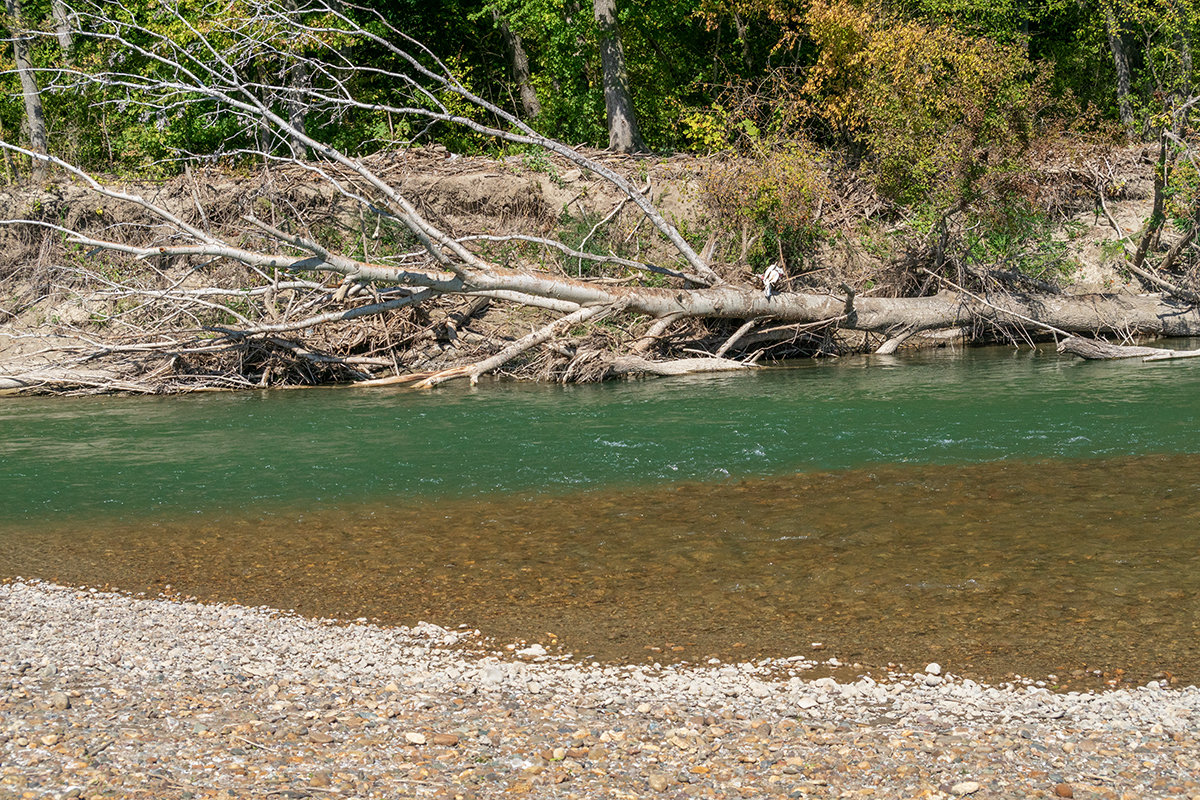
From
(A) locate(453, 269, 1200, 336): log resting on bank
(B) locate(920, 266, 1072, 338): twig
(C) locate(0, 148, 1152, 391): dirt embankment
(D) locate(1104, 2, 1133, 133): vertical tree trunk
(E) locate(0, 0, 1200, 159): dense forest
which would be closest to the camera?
(A) locate(453, 269, 1200, 336): log resting on bank

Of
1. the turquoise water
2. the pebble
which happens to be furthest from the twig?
the pebble

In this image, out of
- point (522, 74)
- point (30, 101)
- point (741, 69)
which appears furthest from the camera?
point (522, 74)

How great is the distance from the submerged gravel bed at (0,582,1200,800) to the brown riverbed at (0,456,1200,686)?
46 cm

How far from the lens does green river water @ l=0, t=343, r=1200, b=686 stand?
6.36 metres

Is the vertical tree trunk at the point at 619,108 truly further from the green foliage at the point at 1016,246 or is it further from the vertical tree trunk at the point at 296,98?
the green foliage at the point at 1016,246

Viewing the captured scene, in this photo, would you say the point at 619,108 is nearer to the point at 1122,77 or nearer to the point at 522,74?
the point at 522,74

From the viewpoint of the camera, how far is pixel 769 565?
756 cm

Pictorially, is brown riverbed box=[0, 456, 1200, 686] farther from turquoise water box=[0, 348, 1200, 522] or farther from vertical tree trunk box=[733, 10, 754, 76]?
vertical tree trunk box=[733, 10, 754, 76]

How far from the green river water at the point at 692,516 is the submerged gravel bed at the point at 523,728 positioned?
469 millimetres

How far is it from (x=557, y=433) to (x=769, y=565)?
20.1 ft

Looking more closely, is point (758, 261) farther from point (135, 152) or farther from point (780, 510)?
point (135, 152)

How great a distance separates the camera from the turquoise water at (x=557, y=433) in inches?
428

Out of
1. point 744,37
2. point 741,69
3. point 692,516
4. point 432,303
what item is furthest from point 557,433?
point 741,69

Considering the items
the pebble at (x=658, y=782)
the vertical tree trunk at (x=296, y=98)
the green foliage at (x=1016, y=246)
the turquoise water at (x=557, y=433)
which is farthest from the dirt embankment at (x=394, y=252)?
the pebble at (x=658, y=782)
